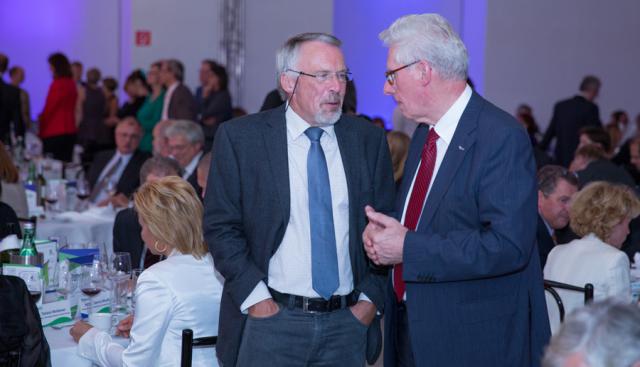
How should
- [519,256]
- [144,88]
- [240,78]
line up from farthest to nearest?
[240,78] → [144,88] → [519,256]

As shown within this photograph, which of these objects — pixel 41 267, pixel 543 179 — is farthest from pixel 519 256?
pixel 543 179

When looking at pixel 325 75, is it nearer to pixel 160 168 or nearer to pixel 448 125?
pixel 448 125

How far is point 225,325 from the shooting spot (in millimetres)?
2762

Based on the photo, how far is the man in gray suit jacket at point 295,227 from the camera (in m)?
2.67

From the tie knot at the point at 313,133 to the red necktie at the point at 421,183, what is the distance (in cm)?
36

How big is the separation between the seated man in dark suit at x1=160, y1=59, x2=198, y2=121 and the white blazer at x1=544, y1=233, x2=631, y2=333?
5.40 m

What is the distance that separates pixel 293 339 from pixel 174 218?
0.64m

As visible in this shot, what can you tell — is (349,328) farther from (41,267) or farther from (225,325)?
(41,267)

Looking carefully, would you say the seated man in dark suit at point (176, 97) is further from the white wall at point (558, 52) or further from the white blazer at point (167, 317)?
the white blazer at point (167, 317)

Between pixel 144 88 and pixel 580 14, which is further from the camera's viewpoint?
pixel 580 14

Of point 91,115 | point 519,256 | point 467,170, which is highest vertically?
point 467,170

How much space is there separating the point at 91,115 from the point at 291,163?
31.5 feet

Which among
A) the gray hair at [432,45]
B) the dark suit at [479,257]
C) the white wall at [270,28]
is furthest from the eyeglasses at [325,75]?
the white wall at [270,28]

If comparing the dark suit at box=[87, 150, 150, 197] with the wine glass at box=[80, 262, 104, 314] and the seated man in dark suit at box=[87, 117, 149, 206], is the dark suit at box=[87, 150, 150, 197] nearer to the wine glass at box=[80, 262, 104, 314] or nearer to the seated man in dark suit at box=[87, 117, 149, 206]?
the seated man in dark suit at box=[87, 117, 149, 206]
